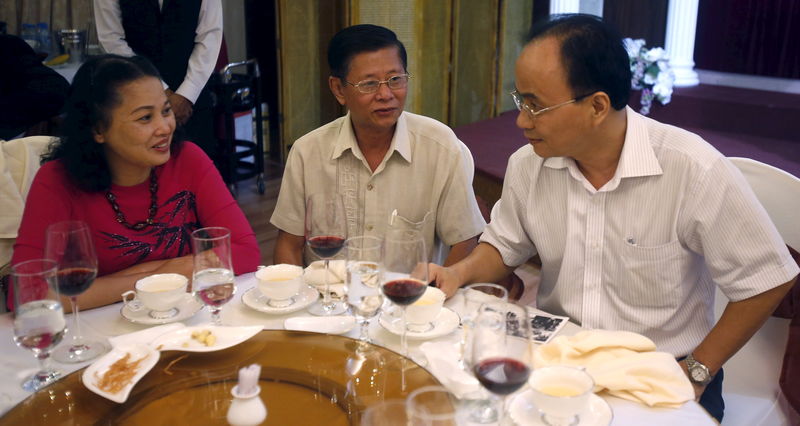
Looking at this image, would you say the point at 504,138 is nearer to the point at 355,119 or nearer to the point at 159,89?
the point at 355,119

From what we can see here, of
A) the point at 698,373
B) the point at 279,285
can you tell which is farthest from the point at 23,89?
the point at 698,373

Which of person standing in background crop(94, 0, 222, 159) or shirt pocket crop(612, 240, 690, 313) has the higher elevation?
person standing in background crop(94, 0, 222, 159)

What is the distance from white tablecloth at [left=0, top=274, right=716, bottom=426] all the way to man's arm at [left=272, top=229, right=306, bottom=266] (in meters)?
0.53

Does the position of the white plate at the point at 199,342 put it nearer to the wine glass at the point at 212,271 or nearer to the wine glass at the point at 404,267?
the wine glass at the point at 212,271

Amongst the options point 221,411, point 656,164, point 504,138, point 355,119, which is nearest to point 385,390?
point 221,411

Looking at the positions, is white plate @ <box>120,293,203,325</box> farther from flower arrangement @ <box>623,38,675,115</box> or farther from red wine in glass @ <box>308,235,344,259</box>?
flower arrangement @ <box>623,38,675,115</box>

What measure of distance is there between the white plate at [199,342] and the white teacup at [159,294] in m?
0.15

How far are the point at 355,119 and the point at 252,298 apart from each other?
2.75 feet

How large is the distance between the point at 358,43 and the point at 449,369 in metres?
1.25

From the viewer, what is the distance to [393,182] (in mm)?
2363

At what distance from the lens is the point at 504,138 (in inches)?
194

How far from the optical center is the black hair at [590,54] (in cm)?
165

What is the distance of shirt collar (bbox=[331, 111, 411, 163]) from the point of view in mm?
2318

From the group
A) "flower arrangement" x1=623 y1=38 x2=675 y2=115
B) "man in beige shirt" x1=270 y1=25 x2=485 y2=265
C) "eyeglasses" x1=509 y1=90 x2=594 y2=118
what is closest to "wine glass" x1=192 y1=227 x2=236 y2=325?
"eyeglasses" x1=509 y1=90 x2=594 y2=118
